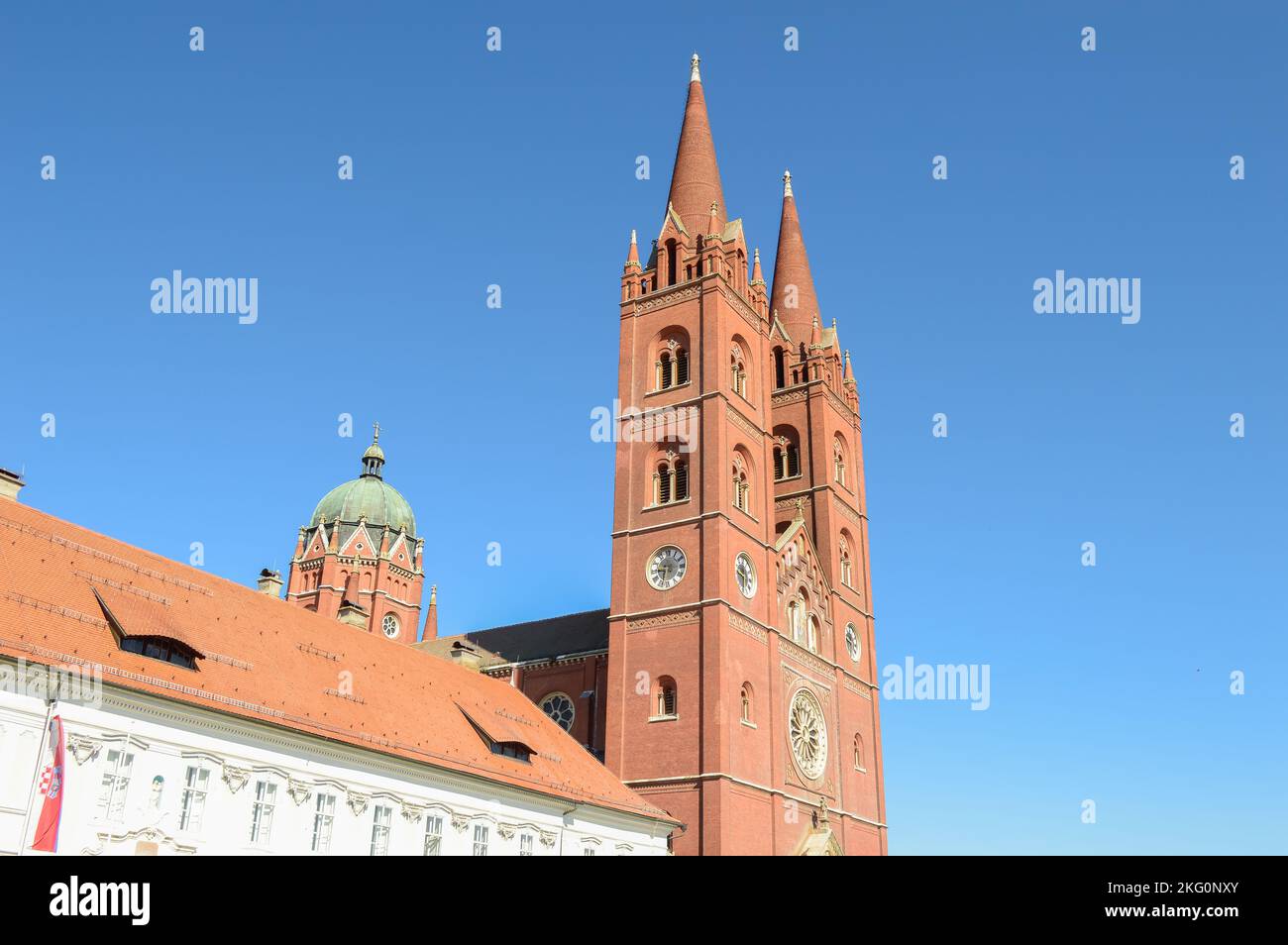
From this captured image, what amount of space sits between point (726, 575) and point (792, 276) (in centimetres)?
2810

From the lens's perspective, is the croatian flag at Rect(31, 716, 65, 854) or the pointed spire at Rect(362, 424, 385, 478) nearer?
the croatian flag at Rect(31, 716, 65, 854)

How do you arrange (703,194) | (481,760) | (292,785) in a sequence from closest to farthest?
(292,785) → (481,760) → (703,194)

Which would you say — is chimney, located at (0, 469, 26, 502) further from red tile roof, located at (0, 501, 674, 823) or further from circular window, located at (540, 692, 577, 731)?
circular window, located at (540, 692, 577, 731)

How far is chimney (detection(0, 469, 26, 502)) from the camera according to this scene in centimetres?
3050

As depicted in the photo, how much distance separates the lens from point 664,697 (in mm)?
46531

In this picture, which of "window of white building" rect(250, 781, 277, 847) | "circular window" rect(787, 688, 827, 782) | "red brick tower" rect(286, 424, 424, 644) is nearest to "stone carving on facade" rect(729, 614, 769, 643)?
"circular window" rect(787, 688, 827, 782)

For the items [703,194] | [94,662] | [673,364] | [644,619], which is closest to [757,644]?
[644,619]

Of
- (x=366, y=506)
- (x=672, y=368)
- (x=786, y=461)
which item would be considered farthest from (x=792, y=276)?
(x=366, y=506)

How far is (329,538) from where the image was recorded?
266ft

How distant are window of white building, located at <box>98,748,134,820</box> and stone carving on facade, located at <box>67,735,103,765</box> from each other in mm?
441
